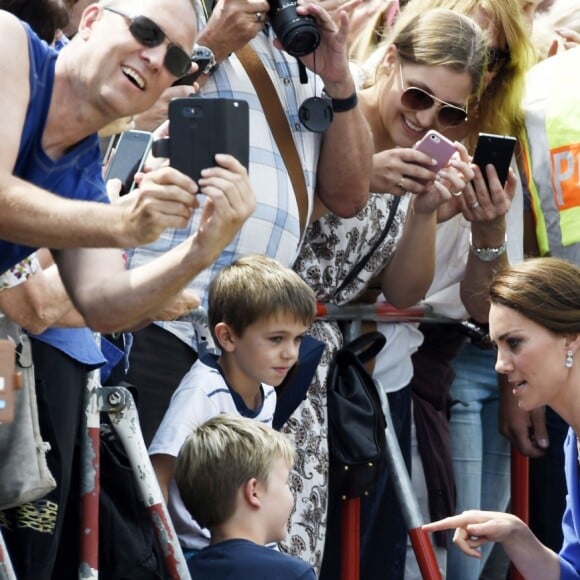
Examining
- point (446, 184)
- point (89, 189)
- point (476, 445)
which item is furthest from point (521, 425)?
point (89, 189)

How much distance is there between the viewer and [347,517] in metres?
4.33

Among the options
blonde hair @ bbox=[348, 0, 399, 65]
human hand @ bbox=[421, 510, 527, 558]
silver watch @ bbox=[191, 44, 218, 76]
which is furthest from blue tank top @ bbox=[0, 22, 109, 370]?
blonde hair @ bbox=[348, 0, 399, 65]

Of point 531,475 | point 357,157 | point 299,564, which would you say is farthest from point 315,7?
point 531,475

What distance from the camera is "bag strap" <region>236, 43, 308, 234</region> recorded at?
399 centimetres

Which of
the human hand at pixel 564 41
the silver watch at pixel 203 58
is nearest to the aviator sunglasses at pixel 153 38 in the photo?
the silver watch at pixel 203 58

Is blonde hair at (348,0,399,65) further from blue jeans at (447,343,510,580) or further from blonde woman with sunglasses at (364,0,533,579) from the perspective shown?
blue jeans at (447,343,510,580)

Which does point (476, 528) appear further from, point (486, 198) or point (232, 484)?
point (486, 198)

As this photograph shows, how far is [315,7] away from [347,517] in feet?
4.97

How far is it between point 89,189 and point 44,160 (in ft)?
0.53

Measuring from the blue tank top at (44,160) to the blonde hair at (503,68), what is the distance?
6.56 feet

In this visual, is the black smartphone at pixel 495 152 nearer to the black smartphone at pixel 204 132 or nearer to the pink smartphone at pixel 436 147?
the pink smartphone at pixel 436 147

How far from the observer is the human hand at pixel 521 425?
507 centimetres

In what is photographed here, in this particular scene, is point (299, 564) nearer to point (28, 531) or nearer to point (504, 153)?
point (28, 531)

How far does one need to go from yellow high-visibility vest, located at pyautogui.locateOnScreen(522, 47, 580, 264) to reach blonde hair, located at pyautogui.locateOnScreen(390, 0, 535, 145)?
8 cm
